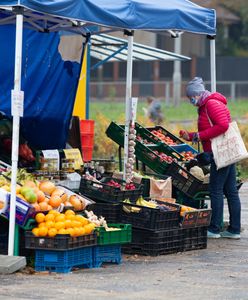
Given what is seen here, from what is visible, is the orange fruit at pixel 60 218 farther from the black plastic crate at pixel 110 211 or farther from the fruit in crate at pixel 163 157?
the fruit in crate at pixel 163 157

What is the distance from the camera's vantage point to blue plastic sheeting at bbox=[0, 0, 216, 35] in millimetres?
10268

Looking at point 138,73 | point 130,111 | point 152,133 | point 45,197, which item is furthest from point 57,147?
point 138,73

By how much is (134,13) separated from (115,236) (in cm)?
255

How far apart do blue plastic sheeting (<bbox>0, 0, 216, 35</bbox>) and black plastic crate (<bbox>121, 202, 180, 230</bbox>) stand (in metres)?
2.02

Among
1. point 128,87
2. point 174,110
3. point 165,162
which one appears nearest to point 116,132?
point 165,162

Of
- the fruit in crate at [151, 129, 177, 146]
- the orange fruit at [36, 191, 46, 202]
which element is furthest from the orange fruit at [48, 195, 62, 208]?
the fruit in crate at [151, 129, 177, 146]

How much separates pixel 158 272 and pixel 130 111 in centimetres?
241

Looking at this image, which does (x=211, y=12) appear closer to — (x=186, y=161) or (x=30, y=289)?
(x=186, y=161)

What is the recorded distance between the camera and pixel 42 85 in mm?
14500

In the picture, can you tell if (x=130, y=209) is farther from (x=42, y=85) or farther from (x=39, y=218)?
(x=42, y=85)

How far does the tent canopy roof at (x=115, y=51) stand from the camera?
20.0 metres

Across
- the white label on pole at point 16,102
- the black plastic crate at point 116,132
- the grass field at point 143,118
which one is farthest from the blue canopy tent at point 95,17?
the grass field at point 143,118

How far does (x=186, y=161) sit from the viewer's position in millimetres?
13281

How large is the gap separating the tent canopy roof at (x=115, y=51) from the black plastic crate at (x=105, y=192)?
810 cm
